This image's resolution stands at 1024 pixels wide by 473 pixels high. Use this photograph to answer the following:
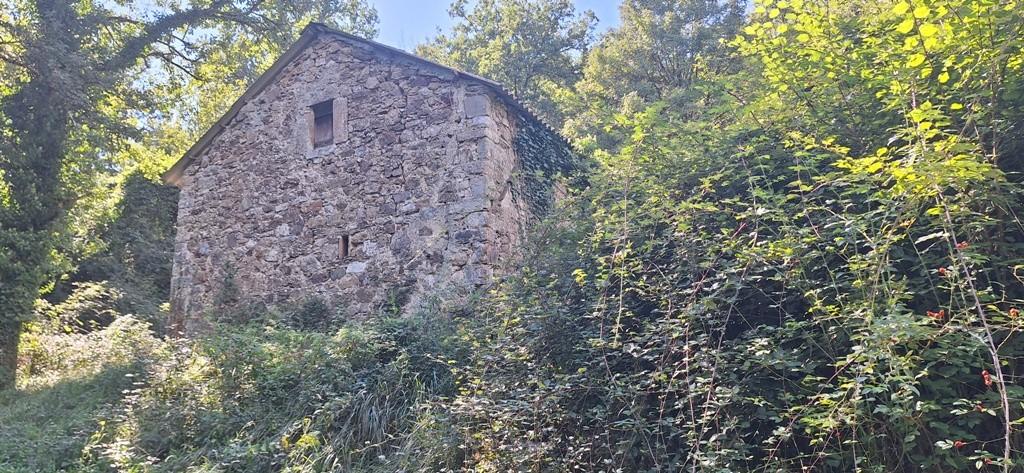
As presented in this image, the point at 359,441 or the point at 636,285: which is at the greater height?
the point at 636,285

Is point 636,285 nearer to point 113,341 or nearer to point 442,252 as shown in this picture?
point 442,252

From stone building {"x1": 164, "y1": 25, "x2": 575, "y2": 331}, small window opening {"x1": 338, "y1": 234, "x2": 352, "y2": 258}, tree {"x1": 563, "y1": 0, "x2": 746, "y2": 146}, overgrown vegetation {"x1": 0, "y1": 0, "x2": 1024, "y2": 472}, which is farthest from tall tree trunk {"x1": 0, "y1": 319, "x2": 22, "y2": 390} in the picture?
tree {"x1": 563, "y1": 0, "x2": 746, "y2": 146}

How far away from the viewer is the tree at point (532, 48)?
20.4m

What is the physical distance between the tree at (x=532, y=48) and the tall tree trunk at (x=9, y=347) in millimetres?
13825

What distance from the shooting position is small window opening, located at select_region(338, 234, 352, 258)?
28.1ft

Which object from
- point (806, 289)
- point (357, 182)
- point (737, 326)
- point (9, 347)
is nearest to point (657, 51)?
point (357, 182)

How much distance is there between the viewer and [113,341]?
838 cm

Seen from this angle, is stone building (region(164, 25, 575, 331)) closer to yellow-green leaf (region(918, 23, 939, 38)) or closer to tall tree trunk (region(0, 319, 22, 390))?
tall tree trunk (region(0, 319, 22, 390))

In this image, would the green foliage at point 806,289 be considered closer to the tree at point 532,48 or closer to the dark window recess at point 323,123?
the dark window recess at point 323,123

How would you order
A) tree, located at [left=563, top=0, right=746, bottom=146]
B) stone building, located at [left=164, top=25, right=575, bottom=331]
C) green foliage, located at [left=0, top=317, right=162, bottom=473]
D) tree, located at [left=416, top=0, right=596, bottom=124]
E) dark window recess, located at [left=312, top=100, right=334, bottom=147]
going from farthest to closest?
1. tree, located at [left=416, top=0, right=596, bottom=124]
2. tree, located at [left=563, top=0, right=746, bottom=146]
3. dark window recess, located at [left=312, top=100, right=334, bottom=147]
4. stone building, located at [left=164, top=25, right=575, bottom=331]
5. green foliage, located at [left=0, top=317, right=162, bottom=473]

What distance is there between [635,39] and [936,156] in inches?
621

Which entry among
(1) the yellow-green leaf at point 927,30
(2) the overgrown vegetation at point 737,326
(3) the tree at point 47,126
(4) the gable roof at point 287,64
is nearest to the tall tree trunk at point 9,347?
(3) the tree at point 47,126

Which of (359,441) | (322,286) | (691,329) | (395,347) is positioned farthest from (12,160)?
(691,329)

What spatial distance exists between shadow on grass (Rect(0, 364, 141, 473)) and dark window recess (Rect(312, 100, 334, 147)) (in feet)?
12.4
